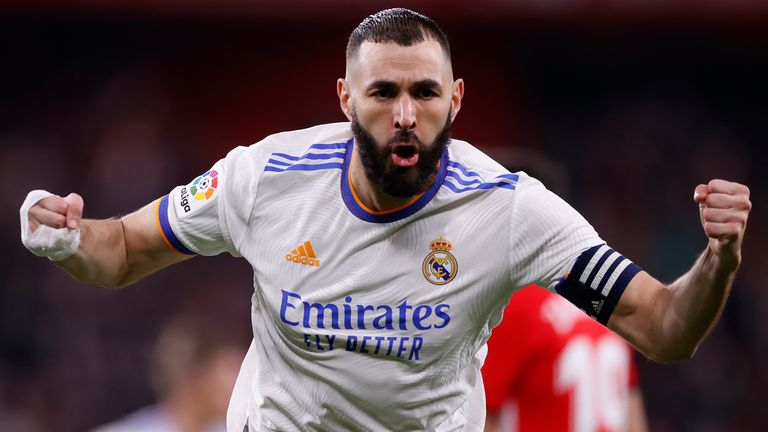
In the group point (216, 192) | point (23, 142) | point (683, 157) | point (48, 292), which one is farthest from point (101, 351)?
point (216, 192)

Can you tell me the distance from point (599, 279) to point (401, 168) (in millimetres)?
563

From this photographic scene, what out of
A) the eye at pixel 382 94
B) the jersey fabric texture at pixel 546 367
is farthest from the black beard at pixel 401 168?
the jersey fabric texture at pixel 546 367

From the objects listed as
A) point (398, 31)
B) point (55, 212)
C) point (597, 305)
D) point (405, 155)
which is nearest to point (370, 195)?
point (405, 155)

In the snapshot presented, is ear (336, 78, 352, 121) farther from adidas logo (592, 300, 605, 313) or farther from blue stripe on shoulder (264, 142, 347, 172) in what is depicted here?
adidas logo (592, 300, 605, 313)

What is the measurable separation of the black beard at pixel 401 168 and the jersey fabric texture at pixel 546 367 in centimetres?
115

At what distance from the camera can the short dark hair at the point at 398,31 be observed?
9.78 feet

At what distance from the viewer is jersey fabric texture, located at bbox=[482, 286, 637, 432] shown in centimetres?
403

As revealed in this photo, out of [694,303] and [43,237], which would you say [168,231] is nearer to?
[43,237]

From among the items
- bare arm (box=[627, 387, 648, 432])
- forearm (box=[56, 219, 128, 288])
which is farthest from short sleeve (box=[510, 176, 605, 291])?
bare arm (box=[627, 387, 648, 432])

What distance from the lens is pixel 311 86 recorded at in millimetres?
9031

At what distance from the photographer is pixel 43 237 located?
116 inches

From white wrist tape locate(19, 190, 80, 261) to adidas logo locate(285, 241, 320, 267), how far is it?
56cm

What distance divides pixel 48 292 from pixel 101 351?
0.60m

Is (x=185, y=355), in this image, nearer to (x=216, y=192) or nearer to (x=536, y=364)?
(x=536, y=364)
